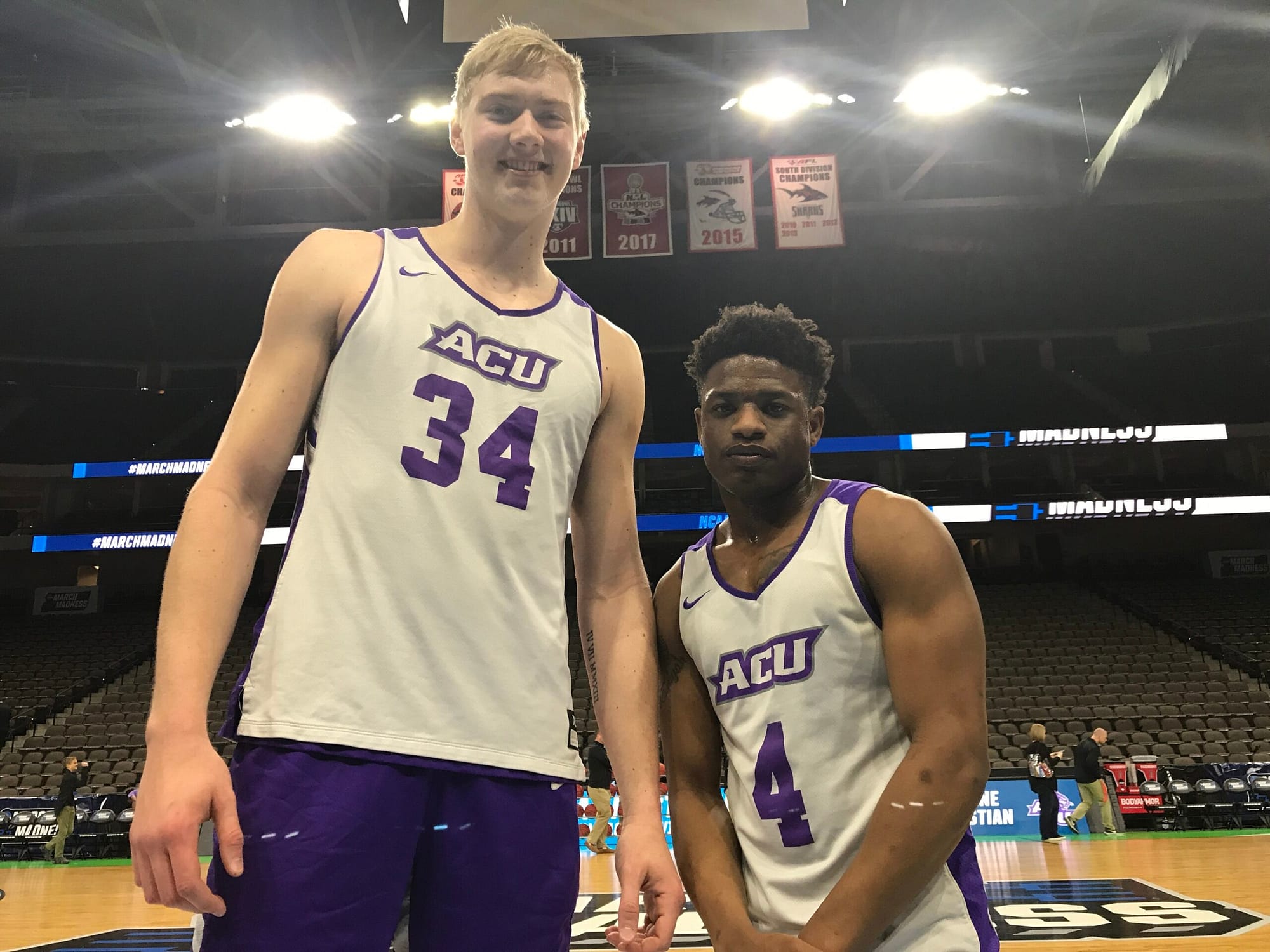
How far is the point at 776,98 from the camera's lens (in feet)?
43.2

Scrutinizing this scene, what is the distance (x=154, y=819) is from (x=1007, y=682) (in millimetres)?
14557

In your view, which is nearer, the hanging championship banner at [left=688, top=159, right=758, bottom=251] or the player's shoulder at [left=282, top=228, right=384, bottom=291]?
the player's shoulder at [left=282, top=228, right=384, bottom=291]

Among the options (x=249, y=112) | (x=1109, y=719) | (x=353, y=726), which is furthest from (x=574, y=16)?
(x=1109, y=719)

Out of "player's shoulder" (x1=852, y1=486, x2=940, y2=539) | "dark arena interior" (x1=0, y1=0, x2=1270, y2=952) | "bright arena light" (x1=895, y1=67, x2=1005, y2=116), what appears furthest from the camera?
"bright arena light" (x1=895, y1=67, x2=1005, y2=116)

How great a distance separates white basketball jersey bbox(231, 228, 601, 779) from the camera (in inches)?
53.4

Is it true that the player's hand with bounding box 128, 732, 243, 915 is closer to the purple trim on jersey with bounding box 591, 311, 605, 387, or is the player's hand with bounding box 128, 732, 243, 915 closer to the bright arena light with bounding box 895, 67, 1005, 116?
the purple trim on jersey with bounding box 591, 311, 605, 387

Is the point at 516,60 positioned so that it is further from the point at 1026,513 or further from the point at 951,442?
the point at 1026,513

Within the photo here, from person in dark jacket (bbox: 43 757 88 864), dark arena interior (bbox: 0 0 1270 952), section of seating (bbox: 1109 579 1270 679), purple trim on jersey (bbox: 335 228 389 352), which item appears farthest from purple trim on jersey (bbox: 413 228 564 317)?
section of seating (bbox: 1109 579 1270 679)

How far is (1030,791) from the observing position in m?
10.7

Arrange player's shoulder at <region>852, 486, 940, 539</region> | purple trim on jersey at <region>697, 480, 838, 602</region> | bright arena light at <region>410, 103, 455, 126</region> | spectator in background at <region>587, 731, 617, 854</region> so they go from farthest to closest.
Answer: bright arena light at <region>410, 103, 455, 126</region> < spectator in background at <region>587, 731, 617, 854</region> < purple trim on jersey at <region>697, 480, 838, 602</region> < player's shoulder at <region>852, 486, 940, 539</region>


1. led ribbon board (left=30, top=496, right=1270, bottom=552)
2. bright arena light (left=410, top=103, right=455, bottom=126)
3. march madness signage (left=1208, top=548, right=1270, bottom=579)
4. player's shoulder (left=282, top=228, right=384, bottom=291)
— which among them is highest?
bright arena light (left=410, top=103, right=455, bottom=126)

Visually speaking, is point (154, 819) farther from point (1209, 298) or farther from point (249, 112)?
point (1209, 298)

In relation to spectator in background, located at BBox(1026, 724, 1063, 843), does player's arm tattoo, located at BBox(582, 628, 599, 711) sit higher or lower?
higher

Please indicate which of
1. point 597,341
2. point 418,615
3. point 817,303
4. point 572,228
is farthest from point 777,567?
point 817,303
